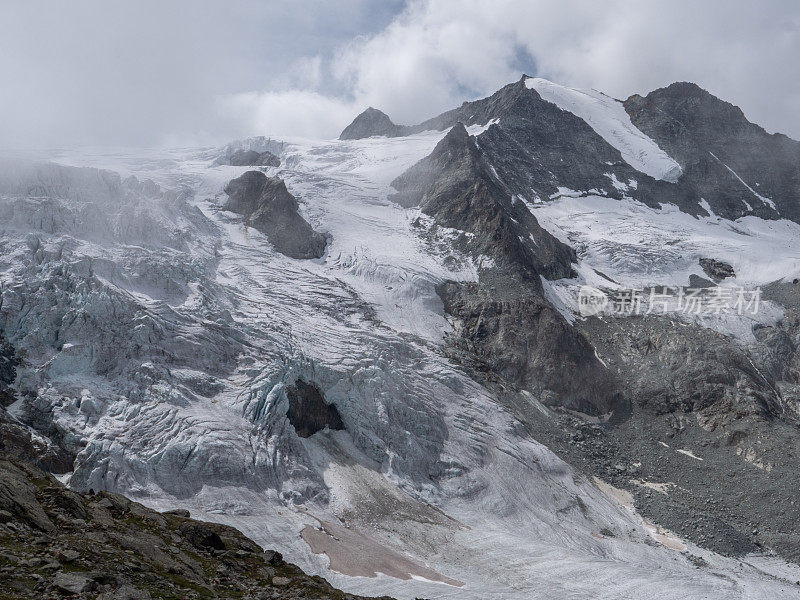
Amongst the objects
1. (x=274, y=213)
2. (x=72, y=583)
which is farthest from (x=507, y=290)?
(x=72, y=583)

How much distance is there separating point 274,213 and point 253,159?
38.4 m

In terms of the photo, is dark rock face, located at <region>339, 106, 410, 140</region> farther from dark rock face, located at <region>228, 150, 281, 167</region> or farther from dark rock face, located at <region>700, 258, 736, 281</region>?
dark rock face, located at <region>700, 258, 736, 281</region>

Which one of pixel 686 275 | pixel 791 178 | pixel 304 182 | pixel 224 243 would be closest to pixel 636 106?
pixel 791 178

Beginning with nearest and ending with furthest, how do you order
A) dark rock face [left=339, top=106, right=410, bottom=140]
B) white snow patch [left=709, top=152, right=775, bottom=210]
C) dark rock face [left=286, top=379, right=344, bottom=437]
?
dark rock face [left=286, top=379, right=344, bottom=437] → white snow patch [left=709, top=152, right=775, bottom=210] → dark rock face [left=339, top=106, right=410, bottom=140]

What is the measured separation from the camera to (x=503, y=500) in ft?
166

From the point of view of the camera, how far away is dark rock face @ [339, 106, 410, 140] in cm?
15935

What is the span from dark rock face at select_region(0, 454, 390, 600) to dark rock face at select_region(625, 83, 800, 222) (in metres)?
135

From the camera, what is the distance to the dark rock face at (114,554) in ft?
46.6

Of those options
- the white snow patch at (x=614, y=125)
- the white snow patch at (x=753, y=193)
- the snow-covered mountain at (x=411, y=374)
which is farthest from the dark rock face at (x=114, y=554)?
the white snow patch at (x=753, y=193)

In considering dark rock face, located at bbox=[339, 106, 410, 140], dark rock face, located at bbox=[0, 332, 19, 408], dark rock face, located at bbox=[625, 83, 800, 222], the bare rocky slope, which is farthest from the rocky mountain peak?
dark rock face, located at bbox=[0, 332, 19, 408]

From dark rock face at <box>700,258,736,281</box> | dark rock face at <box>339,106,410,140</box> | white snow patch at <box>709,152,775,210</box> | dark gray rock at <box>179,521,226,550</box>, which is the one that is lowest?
dark gray rock at <box>179,521,226,550</box>

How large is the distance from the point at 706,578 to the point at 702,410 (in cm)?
2937

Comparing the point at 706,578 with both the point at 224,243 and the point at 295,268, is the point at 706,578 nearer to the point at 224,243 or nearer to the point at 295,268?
the point at 295,268

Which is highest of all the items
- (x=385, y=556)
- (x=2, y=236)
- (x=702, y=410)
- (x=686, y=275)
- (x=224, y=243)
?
(x=686, y=275)
